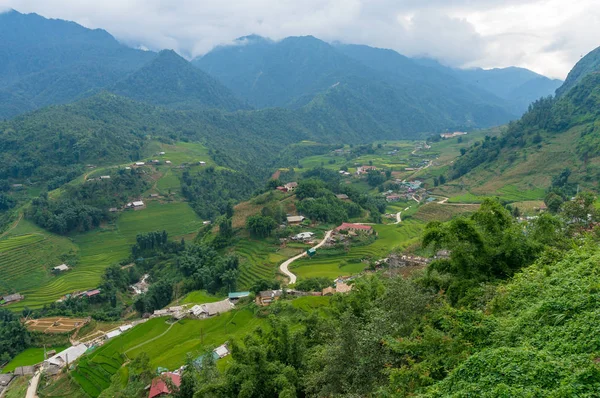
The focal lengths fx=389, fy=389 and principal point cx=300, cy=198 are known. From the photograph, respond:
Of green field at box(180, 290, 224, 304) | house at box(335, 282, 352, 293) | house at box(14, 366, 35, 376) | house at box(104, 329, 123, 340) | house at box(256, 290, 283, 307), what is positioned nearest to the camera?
house at box(14, 366, 35, 376)

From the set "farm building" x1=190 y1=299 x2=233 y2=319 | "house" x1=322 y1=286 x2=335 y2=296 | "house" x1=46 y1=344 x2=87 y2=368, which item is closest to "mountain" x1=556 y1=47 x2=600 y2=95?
"house" x1=322 y1=286 x2=335 y2=296

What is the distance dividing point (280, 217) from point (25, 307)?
2808 centimetres

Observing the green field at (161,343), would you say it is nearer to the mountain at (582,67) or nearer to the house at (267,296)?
the house at (267,296)

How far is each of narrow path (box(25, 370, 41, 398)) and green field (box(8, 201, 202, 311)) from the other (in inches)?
649

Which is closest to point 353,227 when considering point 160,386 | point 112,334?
point 112,334

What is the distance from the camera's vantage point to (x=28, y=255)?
4784 centimetres

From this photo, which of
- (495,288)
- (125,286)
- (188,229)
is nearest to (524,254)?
(495,288)

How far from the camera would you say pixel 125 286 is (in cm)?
4569

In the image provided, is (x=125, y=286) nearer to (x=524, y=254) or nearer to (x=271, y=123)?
(x=524, y=254)

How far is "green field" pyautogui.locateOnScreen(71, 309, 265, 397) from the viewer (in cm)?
2386

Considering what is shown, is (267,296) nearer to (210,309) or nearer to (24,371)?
(210,309)

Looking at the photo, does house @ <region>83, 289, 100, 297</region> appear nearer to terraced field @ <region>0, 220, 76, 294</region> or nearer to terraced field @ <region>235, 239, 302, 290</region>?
terraced field @ <region>0, 220, 76, 294</region>

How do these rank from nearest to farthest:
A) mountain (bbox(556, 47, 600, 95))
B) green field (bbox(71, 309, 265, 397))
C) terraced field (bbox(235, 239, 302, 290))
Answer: green field (bbox(71, 309, 265, 397)) < terraced field (bbox(235, 239, 302, 290)) < mountain (bbox(556, 47, 600, 95))

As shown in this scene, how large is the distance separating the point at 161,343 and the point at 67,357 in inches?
267
